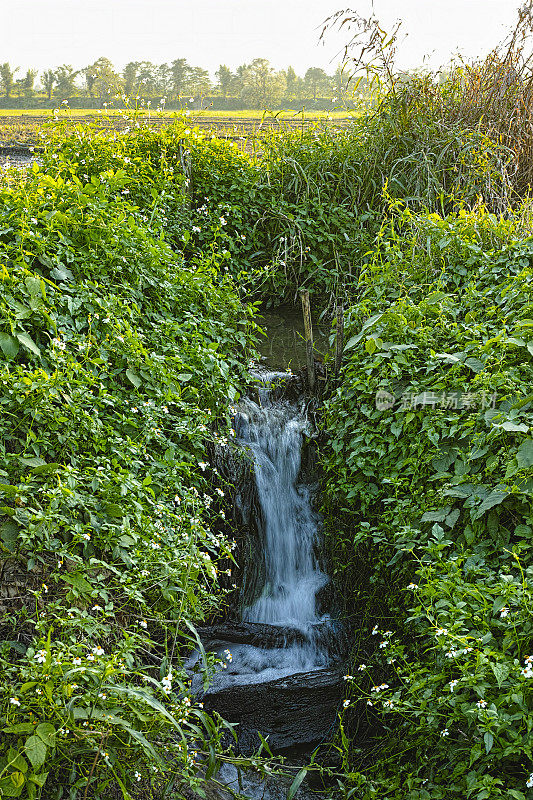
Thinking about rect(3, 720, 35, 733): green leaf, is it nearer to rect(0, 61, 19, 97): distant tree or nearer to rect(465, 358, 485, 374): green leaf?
rect(465, 358, 485, 374): green leaf

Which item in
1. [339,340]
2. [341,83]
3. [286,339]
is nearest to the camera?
[339,340]

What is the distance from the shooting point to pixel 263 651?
4047mm

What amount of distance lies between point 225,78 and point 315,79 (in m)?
1.72

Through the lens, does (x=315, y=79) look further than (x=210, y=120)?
Yes

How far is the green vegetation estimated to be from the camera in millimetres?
2412

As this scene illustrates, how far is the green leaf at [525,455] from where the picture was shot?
3.02 m

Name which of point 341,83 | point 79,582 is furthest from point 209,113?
point 79,582

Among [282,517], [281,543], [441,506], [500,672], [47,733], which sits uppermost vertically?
[441,506]

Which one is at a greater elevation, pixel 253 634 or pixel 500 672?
pixel 500 672

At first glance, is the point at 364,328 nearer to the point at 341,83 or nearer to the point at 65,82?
the point at 341,83

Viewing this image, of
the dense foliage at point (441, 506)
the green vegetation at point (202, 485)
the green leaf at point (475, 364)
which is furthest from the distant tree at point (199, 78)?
the green leaf at point (475, 364)

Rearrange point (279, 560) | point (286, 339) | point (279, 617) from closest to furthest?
point (279, 617) < point (279, 560) < point (286, 339)

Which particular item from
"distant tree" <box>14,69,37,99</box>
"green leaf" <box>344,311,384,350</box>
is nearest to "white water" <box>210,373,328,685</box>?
"green leaf" <box>344,311,384,350</box>

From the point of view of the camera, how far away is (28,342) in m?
3.46
